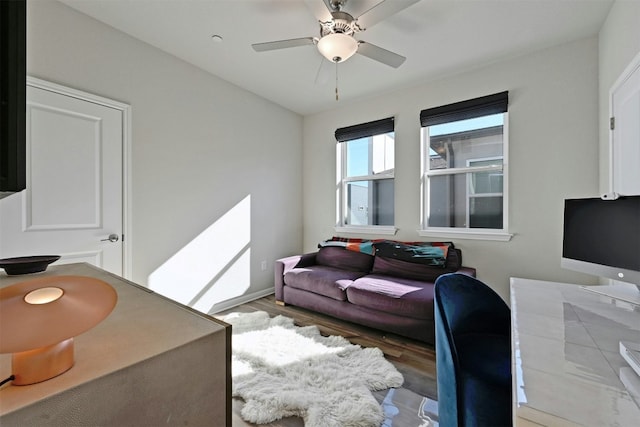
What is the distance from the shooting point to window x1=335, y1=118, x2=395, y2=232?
3.48 m

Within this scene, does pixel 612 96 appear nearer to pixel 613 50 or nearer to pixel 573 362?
pixel 613 50

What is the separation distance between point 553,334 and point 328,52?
2.00 meters

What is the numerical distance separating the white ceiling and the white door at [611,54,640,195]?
0.72m

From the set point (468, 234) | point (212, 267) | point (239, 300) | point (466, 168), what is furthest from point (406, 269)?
point (212, 267)

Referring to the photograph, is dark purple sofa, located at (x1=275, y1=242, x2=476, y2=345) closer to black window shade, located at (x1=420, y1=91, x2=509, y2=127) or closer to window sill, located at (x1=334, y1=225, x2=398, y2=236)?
window sill, located at (x1=334, y1=225, x2=398, y2=236)

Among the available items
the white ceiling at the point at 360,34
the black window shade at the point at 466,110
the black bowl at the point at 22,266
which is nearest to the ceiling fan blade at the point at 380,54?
the white ceiling at the point at 360,34

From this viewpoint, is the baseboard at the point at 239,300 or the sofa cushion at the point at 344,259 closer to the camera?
the baseboard at the point at 239,300

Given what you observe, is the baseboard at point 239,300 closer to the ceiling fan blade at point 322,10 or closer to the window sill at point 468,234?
the window sill at point 468,234

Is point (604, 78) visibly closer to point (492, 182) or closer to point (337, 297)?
point (492, 182)

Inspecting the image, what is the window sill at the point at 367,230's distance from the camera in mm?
3377

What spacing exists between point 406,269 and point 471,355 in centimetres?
172

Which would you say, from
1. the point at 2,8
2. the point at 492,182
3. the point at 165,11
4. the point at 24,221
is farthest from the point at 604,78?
the point at 24,221

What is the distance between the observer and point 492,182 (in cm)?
278

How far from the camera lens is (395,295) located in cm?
239
